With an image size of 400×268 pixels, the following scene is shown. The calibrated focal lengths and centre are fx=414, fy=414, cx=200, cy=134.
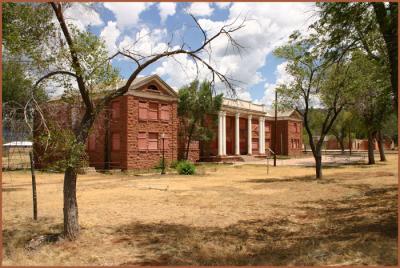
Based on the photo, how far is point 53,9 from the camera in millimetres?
9867

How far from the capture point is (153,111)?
36.8 m

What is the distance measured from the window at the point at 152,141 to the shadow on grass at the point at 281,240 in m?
24.5

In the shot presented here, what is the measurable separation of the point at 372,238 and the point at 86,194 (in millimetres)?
13532

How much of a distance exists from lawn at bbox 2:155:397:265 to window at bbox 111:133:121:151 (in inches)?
639

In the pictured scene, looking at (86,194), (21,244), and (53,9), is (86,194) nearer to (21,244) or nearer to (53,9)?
(21,244)

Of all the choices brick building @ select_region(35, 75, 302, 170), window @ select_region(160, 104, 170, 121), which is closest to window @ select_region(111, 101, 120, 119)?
brick building @ select_region(35, 75, 302, 170)

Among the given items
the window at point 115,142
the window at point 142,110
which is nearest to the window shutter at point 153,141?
the window at point 142,110

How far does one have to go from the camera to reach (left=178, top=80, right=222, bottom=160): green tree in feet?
137

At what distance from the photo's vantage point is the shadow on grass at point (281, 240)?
307 inches

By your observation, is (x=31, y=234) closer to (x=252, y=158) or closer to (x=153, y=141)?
(x=153, y=141)

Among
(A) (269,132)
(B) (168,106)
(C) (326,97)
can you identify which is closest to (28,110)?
(C) (326,97)

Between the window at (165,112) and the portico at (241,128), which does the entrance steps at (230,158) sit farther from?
the window at (165,112)

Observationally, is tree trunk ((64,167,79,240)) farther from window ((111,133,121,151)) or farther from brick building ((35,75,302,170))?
window ((111,133,121,151))

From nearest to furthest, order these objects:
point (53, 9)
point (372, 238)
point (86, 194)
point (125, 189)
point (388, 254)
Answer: point (388, 254) → point (372, 238) → point (53, 9) → point (86, 194) → point (125, 189)
